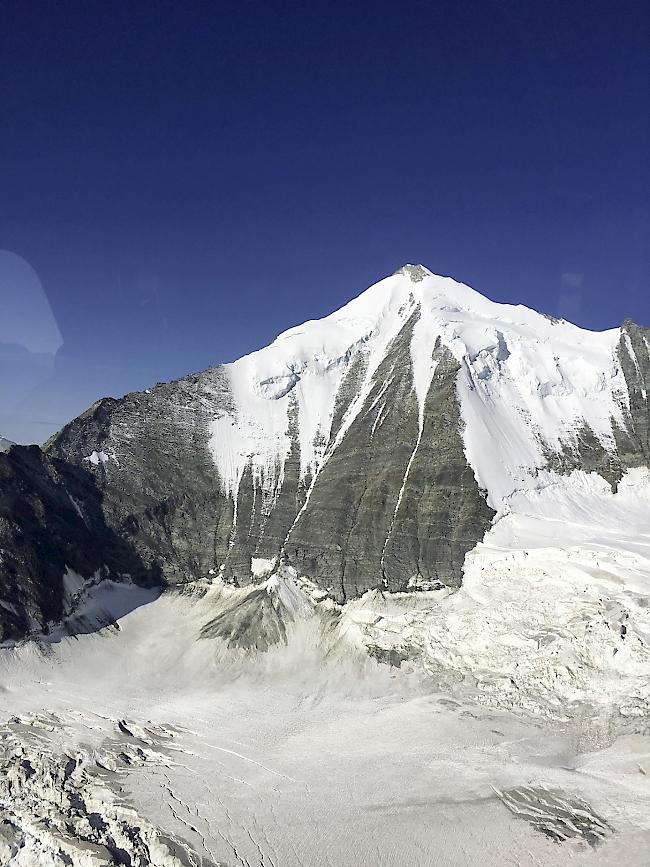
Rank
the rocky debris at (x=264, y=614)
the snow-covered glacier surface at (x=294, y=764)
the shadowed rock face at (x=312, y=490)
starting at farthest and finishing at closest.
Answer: the shadowed rock face at (x=312, y=490) < the rocky debris at (x=264, y=614) < the snow-covered glacier surface at (x=294, y=764)

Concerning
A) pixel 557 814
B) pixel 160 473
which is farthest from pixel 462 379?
pixel 557 814

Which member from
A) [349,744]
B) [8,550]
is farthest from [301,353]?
[349,744]

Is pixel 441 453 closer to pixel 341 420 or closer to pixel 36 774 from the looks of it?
pixel 341 420

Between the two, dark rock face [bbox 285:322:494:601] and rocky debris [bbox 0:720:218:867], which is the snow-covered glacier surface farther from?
dark rock face [bbox 285:322:494:601]

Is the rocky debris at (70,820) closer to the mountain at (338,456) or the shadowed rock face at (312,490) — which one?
the mountain at (338,456)

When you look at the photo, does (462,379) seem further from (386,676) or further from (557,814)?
(557,814)

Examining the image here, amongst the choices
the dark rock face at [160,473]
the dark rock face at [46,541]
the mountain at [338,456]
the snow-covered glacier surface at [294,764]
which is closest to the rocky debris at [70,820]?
the snow-covered glacier surface at [294,764]

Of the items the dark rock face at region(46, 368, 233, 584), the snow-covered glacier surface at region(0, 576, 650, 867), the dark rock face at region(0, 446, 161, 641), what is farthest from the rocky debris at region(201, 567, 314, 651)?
the dark rock face at region(0, 446, 161, 641)
